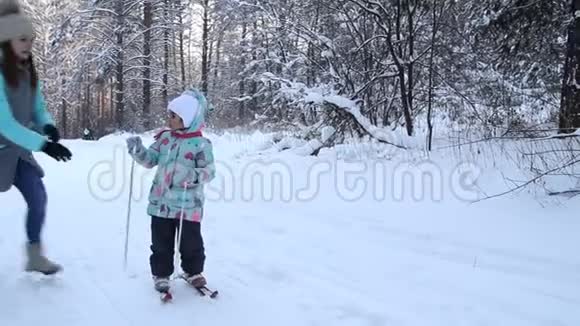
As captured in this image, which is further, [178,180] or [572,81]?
[572,81]

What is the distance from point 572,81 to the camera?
7.18m

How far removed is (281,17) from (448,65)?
402 cm

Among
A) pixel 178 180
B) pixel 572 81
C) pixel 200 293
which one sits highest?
pixel 572 81

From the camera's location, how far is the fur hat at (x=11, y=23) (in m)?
3.32

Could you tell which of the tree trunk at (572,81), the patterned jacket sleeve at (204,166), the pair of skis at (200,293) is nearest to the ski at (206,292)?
the pair of skis at (200,293)

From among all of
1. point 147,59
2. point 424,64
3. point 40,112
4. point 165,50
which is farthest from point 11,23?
point 165,50

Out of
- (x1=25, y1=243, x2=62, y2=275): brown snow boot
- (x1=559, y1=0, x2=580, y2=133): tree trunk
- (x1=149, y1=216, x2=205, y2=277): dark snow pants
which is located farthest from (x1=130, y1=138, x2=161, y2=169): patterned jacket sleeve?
(x1=559, y1=0, x2=580, y2=133): tree trunk

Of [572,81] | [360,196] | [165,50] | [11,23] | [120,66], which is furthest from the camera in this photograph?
→ [165,50]

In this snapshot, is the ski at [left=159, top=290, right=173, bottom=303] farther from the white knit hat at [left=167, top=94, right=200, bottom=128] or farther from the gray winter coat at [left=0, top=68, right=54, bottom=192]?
the gray winter coat at [left=0, top=68, right=54, bottom=192]

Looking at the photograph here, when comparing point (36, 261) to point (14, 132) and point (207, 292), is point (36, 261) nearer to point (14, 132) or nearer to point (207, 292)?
point (14, 132)

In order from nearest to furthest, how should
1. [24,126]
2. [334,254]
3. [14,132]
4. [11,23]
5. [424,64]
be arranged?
1. [14,132]
2. [11,23]
3. [24,126]
4. [334,254]
5. [424,64]

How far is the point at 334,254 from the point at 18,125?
8.94 feet

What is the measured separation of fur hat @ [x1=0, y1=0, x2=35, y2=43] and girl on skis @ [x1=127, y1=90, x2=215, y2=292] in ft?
3.33

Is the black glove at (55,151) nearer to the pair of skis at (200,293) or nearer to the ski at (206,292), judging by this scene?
the pair of skis at (200,293)
